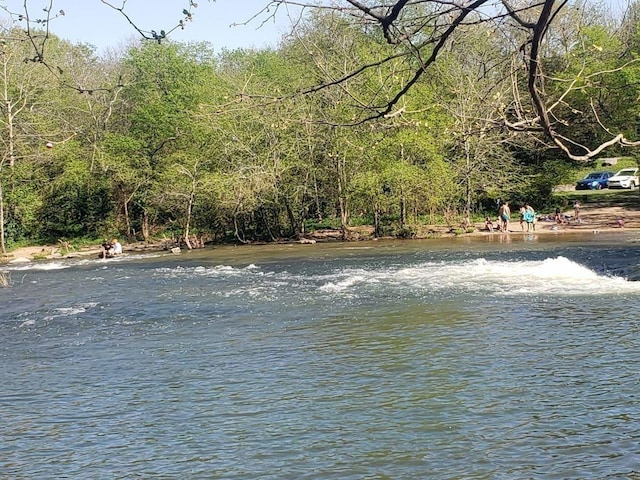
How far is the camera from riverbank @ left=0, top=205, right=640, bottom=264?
41969 mm

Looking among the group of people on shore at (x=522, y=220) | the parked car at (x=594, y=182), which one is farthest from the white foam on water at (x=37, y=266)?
the parked car at (x=594, y=182)

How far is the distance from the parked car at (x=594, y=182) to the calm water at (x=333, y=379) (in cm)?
3361

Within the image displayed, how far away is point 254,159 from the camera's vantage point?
44.3 m

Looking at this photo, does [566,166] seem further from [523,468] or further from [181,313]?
[523,468]

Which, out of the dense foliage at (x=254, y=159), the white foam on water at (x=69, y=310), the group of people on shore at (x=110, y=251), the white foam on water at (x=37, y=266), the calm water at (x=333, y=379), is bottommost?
the calm water at (x=333, y=379)

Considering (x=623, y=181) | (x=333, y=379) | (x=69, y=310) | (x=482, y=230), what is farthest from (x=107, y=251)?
(x=623, y=181)

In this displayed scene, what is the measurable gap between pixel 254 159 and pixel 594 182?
27.5m

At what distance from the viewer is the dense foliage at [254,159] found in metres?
42.7

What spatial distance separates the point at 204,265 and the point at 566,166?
27281 millimetres

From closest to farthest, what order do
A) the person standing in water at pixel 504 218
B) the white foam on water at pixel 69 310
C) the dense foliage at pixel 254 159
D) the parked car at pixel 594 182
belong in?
the white foam on water at pixel 69 310 < the person standing in water at pixel 504 218 < the dense foliage at pixel 254 159 < the parked car at pixel 594 182

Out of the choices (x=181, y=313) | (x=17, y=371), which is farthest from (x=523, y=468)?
(x=181, y=313)

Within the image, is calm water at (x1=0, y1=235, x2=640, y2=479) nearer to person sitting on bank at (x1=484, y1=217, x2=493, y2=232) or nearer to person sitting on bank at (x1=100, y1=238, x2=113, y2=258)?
A: person sitting on bank at (x1=100, y1=238, x2=113, y2=258)

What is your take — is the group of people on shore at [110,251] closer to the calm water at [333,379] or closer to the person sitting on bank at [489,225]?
the calm water at [333,379]

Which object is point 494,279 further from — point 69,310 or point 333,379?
point 69,310
